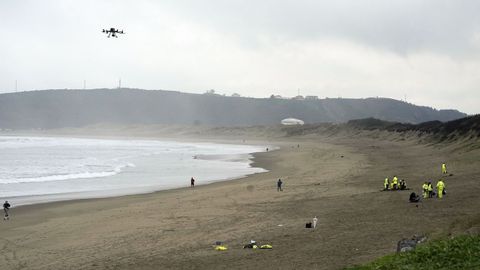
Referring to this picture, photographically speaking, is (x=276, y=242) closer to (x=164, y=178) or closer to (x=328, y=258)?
(x=328, y=258)

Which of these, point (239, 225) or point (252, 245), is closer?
point (252, 245)

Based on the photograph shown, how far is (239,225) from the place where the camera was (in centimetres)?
1908

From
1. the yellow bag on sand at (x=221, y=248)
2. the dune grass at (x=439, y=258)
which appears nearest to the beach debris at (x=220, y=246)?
the yellow bag on sand at (x=221, y=248)

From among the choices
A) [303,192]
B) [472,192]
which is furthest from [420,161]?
[472,192]

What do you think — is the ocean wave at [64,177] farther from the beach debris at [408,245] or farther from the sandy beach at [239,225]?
the beach debris at [408,245]

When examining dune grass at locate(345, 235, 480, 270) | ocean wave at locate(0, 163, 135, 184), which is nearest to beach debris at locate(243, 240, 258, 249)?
dune grass at locate(345, 235, 480, 270)

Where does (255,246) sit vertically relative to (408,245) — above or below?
below

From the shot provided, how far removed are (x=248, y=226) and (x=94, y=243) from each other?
213 inches

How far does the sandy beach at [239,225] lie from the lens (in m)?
14.4

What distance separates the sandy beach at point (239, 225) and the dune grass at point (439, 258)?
2081mm

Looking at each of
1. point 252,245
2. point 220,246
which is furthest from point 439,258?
point 220,246

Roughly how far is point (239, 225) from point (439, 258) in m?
9.87

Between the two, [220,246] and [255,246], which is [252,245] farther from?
[220,246]

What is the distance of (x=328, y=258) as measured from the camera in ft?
43.8
